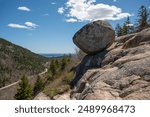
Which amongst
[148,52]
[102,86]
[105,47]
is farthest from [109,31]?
[102,86]

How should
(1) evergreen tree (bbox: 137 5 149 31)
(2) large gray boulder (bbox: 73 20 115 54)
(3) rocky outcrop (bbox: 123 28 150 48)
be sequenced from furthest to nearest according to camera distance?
(1) evergreen tree (bbox: 137 5 149 31), (2) large gray boulder (bbox: 73 20 115 54), (3) rocky outcrop (bbox: 123 28 150 48)

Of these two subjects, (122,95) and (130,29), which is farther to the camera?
(130,29)

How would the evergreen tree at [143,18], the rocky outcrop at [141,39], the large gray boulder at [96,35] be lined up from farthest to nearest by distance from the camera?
1. the evergreen tree at [143,18]
2. the large gray boulder at [96,35]
3. the rocky outcrop at [141,39]

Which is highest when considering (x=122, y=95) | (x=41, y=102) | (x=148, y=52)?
(x=148, y=52)

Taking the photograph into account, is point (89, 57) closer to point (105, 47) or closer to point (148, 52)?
point (105, 47)

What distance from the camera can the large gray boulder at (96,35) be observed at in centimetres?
2481

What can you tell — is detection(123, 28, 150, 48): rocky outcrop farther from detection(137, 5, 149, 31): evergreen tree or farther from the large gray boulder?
detection(137, 5, 149, 31): evergreen tree

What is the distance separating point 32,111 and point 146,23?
56944mm

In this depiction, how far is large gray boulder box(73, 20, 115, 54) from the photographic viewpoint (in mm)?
24812

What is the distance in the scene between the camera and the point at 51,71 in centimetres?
7144

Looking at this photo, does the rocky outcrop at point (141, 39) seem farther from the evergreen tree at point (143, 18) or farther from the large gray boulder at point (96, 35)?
the evergreen tree at point (143, 18)

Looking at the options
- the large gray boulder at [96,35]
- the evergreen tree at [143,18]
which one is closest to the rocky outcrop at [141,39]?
the large gray boulder at [96,35]

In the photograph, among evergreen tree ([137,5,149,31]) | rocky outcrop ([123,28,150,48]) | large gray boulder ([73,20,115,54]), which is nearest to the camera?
rocky outcrop ([123,28,150,48])

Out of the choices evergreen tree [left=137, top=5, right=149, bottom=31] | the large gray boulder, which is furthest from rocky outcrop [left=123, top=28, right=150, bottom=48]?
evergreen tree [left=137, top=5, right=149, bottom=31]
